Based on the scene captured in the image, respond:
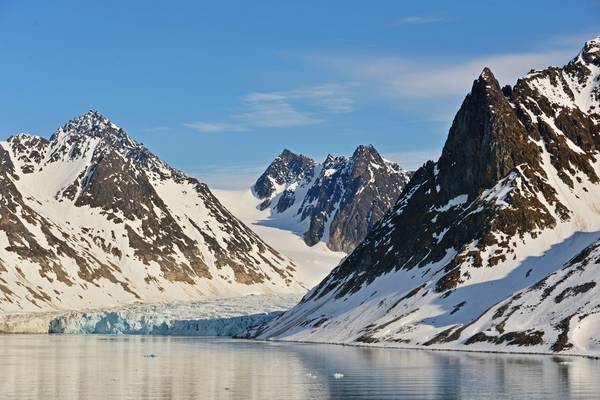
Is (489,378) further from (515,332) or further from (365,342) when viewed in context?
(365,342)

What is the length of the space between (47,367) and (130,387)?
1249 inches

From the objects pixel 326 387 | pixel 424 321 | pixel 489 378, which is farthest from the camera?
pixel 424 321

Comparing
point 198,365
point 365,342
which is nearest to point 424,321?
point 365,342

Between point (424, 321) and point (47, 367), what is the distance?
76.7m

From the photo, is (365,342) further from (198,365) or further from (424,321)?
(198,365)

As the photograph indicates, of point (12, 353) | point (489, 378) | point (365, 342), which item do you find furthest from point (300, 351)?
point (489, 378)

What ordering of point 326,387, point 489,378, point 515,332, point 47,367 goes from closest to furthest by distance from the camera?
point 326,387 < point 489,378 < point 47,367 < point 515,332

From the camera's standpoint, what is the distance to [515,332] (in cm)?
15375

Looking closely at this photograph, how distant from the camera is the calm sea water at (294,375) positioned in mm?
88500

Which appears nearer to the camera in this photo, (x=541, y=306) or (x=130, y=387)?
(x=130, y=387)

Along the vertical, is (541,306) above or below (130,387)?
above

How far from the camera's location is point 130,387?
313ft

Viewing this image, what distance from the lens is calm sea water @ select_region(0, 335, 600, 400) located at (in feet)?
290

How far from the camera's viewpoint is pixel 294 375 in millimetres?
109000
